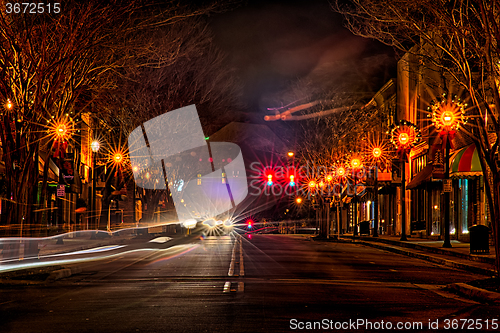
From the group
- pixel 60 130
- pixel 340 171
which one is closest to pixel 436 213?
pixel 340 171

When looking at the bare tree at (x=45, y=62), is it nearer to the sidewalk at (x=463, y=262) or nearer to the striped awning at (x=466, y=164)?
the sidewalk at (x=463, y=262)

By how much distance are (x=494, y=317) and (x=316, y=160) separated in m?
38.5

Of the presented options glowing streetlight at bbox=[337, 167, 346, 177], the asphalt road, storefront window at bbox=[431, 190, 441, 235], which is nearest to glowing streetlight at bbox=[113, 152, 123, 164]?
glowing streetlight at bbox=[337, 167, 346, 177]

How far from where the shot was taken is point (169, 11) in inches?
654

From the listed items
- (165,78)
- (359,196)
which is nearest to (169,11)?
(165,78)

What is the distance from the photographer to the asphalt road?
319 inches

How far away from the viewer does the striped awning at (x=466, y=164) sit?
93.2ft

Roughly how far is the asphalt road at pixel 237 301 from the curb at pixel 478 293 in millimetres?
321

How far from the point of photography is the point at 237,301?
10.2m

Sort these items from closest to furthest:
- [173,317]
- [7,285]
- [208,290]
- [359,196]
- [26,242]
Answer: [173,317], [208,290], [7,285], [26,242], [359,196]

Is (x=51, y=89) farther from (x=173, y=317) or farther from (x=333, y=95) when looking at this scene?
(x=333, y=95)

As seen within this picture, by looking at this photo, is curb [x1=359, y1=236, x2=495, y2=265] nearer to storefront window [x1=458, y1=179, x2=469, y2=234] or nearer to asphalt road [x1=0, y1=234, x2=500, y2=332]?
storefront window [x1=458, y1=179, x2=469, y2=234]

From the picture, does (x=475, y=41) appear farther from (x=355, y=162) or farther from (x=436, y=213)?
(x=355, y=162)

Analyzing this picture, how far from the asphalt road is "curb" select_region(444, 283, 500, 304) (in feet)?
1.05
